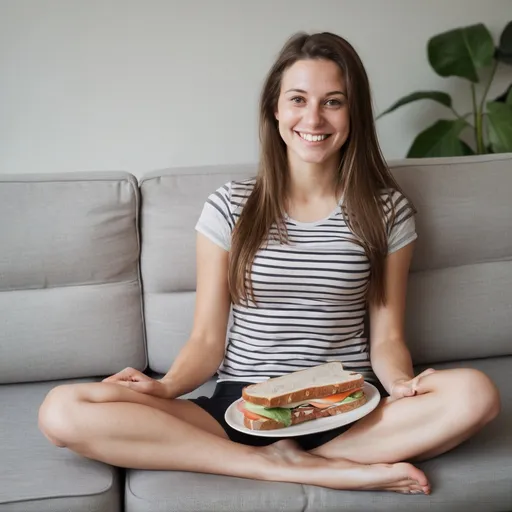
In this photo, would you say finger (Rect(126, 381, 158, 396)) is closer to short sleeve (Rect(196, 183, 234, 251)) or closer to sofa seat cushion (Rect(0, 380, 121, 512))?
sofa seat cushion (Rect(0, 380, 121, 512))

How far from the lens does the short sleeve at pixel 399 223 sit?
1785 mm

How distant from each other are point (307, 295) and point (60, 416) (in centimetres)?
60

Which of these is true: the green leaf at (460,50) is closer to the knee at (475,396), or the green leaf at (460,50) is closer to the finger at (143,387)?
the knee at (475,396)

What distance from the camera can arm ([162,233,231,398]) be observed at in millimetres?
1718

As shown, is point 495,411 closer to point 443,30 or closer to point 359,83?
point 359,83

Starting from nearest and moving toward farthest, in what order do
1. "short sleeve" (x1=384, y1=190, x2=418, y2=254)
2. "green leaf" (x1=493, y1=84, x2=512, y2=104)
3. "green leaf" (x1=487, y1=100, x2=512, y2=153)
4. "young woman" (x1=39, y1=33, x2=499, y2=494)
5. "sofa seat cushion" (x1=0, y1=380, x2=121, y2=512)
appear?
"sofa seat cushion" (x1=0, y1=380, x2=121, y2=512), "young woman" (x1=39, y1=33, x2=499, y2=494), "short sleeve" (x1=384, y1=190, x2=418, y2=254), "green leaf" (x1=487, y1=100, x2=512, y2=153), "green leaf" (x1=493, y1=84, x2=512, y2=104)

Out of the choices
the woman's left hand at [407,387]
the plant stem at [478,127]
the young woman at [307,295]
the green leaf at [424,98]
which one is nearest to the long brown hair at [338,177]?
the young woman at [307,295]

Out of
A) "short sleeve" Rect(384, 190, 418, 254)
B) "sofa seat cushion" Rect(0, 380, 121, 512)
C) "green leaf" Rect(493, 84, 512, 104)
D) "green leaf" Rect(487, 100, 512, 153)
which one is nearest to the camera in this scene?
"sofa seat cushion" Rect(0, 380, 121, 512)

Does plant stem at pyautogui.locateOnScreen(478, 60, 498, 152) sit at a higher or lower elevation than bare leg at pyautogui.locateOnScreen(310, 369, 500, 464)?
higher

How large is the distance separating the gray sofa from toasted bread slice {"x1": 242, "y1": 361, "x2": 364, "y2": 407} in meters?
0.39

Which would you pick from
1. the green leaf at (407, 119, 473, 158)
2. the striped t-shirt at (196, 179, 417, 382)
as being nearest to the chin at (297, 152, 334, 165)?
the striped t-shirt at (196, 179, 417, 382)

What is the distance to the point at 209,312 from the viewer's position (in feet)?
5.71

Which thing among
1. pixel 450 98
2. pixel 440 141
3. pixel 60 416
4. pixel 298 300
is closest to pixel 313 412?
pixel 298 300

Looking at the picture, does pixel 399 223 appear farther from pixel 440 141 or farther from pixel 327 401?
pixel 440 141
